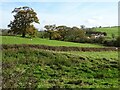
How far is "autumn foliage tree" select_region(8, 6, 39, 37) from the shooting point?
180ft

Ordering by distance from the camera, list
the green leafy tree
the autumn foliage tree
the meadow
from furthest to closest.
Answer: the green leafy tree < the autumn foliage tree < the meadow

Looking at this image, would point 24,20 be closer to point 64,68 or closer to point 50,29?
point 50,29

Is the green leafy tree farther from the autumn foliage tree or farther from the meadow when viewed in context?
the meadow

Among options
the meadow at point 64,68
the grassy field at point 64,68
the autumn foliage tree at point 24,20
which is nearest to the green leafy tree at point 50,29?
the autumn foliage tree at point 24,20

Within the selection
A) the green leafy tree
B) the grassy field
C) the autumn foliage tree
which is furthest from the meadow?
the green leafy tree

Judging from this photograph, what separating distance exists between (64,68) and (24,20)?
2869 cm

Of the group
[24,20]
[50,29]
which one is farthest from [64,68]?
[50,29]

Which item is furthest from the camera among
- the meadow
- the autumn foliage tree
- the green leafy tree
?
the green leafy tree

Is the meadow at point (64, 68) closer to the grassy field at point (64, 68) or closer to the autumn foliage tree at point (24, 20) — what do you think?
the grassy field at point (64, 68)

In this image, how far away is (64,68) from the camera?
28047mm

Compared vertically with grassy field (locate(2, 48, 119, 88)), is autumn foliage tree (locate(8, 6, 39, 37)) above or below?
above

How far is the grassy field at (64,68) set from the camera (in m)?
22.8

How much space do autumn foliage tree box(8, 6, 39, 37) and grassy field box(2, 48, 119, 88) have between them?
858 inches

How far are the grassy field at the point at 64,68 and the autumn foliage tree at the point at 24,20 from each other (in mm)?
21799
